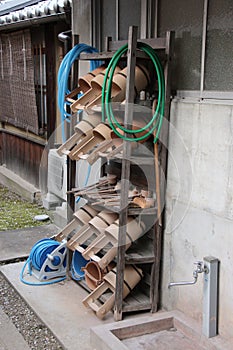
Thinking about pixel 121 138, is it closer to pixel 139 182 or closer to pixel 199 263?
pixel 139 182

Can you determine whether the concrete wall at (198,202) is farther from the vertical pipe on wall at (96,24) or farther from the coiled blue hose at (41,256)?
the vertical pipe on wall at (96,24)

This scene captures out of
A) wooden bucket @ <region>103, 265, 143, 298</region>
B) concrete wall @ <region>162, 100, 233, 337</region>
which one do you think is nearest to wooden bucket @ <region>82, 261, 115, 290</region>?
wooden bucket @ <region>103, 265, 143, 298</region>

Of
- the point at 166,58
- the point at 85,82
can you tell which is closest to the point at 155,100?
the point at 166,58

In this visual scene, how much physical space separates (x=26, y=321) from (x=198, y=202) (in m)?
1.83

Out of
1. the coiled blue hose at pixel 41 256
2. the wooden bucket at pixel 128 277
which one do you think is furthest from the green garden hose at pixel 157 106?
the coiled blue hose at pixel 41 256

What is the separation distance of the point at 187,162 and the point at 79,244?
4.45ft

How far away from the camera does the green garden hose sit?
3.53 m

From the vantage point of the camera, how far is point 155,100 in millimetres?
3781

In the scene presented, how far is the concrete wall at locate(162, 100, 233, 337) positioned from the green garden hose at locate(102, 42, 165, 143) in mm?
130

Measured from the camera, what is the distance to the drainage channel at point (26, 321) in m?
3.72

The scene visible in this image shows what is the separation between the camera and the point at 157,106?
3.62 m

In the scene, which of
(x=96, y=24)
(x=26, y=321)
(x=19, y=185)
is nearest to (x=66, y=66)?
(x=96, y=24)

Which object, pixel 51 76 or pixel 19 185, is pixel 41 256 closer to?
pixel 51 76

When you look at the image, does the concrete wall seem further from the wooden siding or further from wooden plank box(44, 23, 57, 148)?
the wooden siding
